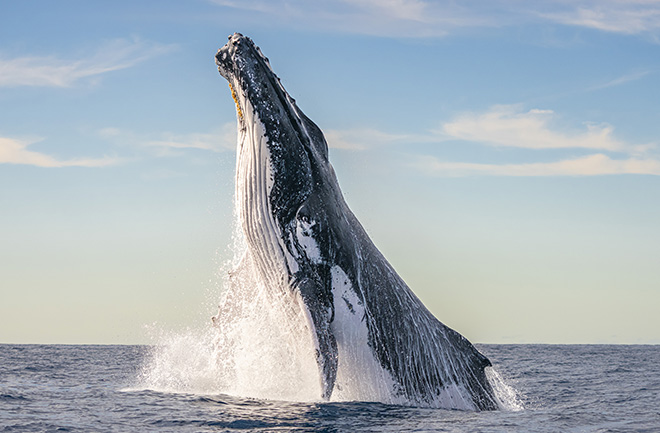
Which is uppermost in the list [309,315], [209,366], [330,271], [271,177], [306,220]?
[271,177]

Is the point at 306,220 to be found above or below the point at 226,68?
below

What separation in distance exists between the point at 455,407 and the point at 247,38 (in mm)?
6705

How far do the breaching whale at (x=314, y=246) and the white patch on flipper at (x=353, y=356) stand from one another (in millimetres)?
15

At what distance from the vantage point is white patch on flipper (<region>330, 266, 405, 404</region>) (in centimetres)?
966

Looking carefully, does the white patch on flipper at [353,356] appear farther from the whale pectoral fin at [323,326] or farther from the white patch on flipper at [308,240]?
the white patch on flipper at [308,240]

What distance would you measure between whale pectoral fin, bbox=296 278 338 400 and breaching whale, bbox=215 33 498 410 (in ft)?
0.05

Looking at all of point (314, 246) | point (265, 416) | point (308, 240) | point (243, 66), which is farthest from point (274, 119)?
point (265, 416)

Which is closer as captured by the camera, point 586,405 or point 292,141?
point 292,141

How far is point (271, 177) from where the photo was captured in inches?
373

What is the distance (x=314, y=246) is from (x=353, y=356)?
185cm

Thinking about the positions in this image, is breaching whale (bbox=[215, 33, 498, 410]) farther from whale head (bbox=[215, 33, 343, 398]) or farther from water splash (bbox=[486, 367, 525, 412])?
water splash (bbox=[486, 367, 525, 412])

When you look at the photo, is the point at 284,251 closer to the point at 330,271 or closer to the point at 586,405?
the point at 330,271

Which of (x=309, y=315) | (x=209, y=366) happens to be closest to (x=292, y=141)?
(x=309, y=315)

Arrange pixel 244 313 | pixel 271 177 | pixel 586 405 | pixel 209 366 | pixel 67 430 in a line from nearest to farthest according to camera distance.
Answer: pixel 67 430, pixel 271 177, pixel 244 313, pixel 209 366, pixel 586 405
